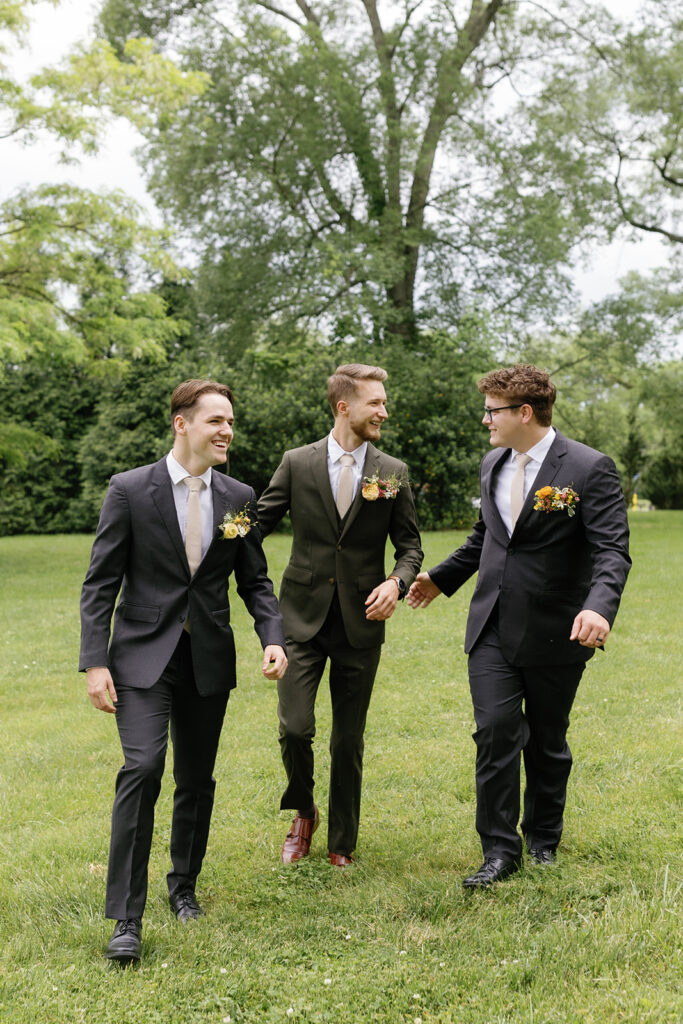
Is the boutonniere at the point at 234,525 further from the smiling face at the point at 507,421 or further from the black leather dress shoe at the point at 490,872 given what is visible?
the black leather dress shoe at the point at 490,872

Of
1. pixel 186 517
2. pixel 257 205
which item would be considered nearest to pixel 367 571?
pixel 186 517

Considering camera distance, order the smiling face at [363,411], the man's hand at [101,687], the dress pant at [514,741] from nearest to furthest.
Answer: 1. the man's hand at [101,687]
2. the dress pant at [514,741]
3. the smiling face at [363,411]

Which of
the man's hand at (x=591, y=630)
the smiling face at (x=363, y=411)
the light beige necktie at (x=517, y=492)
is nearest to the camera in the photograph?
the man's hand at (x=591, y=630)

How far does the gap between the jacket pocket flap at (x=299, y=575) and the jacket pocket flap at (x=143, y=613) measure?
40.2 inches

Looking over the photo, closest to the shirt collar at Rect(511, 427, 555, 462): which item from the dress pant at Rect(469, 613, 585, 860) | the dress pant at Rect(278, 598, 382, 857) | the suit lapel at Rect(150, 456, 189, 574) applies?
the dress pant at Rect(469, 613, 585, 860)

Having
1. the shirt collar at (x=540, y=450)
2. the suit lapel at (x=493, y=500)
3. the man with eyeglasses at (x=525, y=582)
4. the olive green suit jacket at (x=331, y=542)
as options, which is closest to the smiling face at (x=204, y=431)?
the olive green suit jacket at (x=331, y=542)

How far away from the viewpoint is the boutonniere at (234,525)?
4430mm

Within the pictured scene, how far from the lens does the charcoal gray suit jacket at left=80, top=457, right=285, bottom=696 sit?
4.20 metres

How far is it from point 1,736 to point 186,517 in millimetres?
4425

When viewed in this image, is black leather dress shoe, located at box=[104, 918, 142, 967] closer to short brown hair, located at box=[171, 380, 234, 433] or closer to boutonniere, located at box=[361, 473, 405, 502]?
short brown hair, located at box=[171, 380, 234, 433]

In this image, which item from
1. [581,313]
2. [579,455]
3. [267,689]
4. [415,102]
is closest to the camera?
[579,455]

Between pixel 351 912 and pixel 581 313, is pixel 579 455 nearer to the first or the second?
pixel 351 912

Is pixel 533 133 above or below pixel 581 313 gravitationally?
above

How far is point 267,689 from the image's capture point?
9.48 metres
